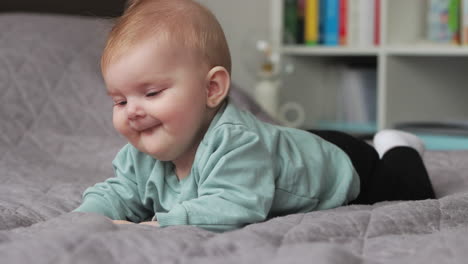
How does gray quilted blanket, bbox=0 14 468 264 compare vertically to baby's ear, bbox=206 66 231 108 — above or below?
below

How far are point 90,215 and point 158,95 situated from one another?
0.62ft

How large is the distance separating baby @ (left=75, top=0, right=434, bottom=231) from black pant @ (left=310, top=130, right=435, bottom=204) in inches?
5.3

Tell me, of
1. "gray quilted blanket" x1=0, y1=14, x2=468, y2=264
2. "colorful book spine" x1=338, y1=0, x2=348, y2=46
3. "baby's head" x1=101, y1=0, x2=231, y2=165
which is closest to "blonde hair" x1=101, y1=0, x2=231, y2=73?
Result: "baby's head" x1=101, y1=0, x2=231, y2=165

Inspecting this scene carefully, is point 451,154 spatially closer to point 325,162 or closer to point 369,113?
point 325,162

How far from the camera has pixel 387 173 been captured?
A: 136 cm

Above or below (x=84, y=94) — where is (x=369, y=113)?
below

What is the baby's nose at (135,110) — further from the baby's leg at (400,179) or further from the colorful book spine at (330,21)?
the colorful book spine at (330,21)

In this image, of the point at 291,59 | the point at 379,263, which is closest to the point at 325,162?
the point at 379,263

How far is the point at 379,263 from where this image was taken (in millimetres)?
820

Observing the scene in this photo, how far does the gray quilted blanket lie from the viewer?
81 cm

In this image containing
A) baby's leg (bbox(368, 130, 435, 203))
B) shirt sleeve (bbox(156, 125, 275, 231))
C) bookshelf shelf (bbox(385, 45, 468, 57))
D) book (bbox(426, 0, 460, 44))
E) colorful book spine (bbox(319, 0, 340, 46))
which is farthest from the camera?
colorful book spine (bbox(319, 0, 340, 46))

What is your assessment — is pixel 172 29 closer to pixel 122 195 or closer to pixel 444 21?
pixel 122 195

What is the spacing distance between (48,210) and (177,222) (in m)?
0.29

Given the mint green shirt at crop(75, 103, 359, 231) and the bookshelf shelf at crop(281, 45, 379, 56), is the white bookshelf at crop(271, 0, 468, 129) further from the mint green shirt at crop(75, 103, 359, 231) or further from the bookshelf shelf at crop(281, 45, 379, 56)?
the mint green shirt at crop(75, 103, 359, 231)
